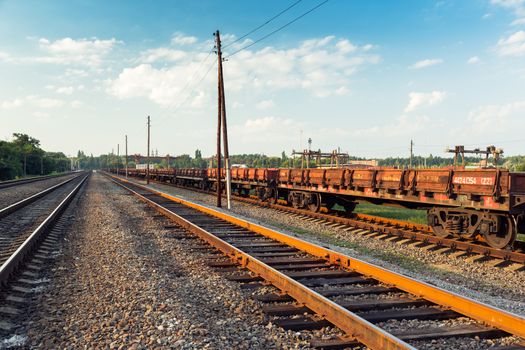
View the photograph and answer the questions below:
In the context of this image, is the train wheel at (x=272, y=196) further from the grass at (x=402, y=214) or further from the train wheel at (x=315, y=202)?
the grass at (x=402, y=214)

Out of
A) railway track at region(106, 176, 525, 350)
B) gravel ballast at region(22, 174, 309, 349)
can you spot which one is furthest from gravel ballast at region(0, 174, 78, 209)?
railway track at region(106, 176, 525, 350)

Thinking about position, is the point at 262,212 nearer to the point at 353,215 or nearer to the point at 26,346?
the point at 353,215

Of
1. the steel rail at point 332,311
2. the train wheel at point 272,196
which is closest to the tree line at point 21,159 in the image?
the train wheel at point 272,196

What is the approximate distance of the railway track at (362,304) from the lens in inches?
155

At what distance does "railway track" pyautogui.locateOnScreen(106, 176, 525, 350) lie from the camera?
3926mm

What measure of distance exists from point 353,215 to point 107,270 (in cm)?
1047

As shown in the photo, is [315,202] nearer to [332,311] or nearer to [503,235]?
[503,235]

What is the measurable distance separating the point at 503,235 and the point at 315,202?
844cm

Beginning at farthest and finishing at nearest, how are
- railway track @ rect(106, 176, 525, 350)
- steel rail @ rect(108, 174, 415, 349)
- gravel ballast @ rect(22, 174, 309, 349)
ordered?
gravel ballast @ rect(22, 174, 309, 349), railway track @ rect(106, 176, 525, 350), steel rail @ rect(108, 174, 415, 349)

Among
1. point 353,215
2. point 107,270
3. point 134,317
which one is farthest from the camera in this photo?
point 353,215

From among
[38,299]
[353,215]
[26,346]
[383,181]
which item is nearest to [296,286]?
[26,346]

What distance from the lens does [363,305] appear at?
478 cm

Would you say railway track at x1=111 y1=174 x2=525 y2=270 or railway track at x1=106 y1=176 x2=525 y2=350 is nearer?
railway track at x1=106 y1=176 x2=525 y2=350

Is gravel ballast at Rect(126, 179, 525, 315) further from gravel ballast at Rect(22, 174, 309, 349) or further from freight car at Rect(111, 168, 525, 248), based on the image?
gravel ballast at Rect(22, 174, 309, 349)
